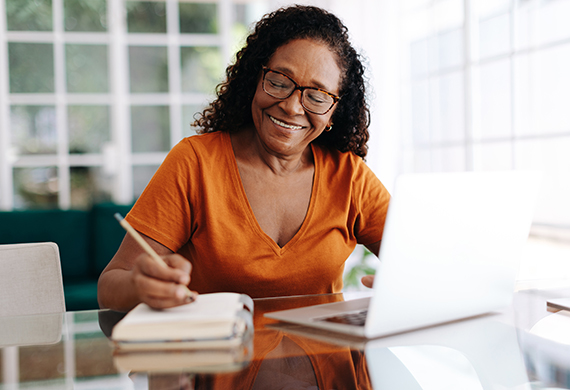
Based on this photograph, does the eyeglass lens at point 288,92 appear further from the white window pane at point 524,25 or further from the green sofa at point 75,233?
the green sofa at point 75,233

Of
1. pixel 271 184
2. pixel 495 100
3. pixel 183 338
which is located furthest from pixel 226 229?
pixel 495 100

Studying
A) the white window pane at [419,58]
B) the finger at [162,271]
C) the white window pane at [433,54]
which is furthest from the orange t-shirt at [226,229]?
the white window pane at [419,58]

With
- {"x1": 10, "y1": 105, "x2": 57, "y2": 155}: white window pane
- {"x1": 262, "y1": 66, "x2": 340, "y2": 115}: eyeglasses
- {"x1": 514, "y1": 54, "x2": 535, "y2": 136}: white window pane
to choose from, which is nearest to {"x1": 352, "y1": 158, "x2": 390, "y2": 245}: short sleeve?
{"x1": 262, "y1": 66, "x2": 340, "y2": 115}: eyeglasses

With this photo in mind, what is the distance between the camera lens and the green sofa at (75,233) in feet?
11.8

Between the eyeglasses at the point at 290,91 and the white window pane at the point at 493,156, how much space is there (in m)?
1.64

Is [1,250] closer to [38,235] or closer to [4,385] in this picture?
[4,385]

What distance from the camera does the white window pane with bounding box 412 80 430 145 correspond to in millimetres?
3494

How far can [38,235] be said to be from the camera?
362 centimetres

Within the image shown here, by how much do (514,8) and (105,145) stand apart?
9.96ft

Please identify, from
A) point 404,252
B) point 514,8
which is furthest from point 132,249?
point 514,8

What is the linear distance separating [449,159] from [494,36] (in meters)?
0.78

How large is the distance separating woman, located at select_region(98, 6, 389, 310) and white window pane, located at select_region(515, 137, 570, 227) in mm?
1222

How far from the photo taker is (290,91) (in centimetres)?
142

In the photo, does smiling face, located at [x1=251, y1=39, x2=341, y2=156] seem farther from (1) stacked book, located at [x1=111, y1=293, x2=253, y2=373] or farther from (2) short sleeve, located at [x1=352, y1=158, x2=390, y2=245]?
(1) stacked book, located at [x1=111, y1=293, x2=253, y2=373]
